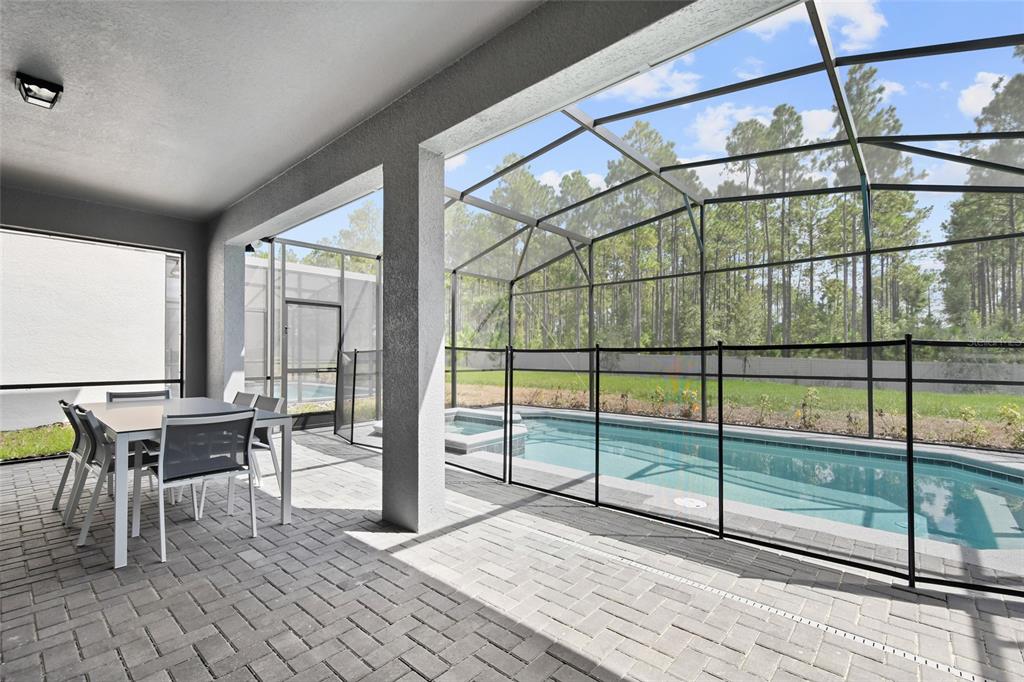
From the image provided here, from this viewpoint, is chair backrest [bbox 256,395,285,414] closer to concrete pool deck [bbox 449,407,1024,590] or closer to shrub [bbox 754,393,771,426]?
concrete pool deck [bbox 449,407,1024,590]

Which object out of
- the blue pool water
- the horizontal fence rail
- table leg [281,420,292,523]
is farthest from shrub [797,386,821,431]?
the horizontal fence rail

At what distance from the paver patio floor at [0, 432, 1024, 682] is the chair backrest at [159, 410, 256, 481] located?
1.60 ft

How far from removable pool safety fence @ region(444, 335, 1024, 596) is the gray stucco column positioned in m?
1.11

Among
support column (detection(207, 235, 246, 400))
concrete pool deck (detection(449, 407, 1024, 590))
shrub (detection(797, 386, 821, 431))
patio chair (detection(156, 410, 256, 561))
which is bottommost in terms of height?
concrete pool deck (detection(449, 407, 1024, 590))

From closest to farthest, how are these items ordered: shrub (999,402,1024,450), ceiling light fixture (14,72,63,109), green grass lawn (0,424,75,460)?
ceiling light fixture (14,72,63,109) < green grass lawn (0,424,75,460) < shrub (999,402,1024,450)

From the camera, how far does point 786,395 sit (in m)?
8.01

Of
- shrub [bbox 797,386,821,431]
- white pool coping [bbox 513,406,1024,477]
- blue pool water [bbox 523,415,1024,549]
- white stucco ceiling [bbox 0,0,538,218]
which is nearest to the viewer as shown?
white stucco ceiling [bbox 0,0,538,218]

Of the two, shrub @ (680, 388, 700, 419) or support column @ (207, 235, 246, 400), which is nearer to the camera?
support column @ (207, 235, 246, 400)

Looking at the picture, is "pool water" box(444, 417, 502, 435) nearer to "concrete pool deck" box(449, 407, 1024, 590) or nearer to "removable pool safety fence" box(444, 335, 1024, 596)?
"removable pool safety fence" box(444, 335, 1024, 596)

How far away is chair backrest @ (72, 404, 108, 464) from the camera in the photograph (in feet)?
9.69

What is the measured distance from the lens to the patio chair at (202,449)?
2.72m

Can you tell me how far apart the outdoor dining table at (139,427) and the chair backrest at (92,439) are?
52 millimetres

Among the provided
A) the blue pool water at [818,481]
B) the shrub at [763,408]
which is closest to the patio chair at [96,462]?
the blue pool water at [818,481]

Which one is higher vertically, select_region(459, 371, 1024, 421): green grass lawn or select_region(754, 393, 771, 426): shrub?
select_region(459, 371, 1024, 421): green grass lawn
